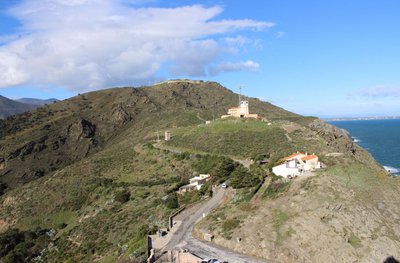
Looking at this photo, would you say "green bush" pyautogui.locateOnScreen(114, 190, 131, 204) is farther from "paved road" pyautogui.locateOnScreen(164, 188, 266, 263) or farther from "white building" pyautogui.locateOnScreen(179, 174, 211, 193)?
"paved road" pyautogui.locateOnScreen(164, 188, 266, 263)

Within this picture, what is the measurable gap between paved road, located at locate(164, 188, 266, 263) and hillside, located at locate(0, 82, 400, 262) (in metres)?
0.89

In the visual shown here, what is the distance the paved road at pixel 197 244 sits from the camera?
24859 mm

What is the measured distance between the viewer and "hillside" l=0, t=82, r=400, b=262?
1094 inches

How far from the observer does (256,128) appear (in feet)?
217

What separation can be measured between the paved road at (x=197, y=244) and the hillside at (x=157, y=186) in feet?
2.92

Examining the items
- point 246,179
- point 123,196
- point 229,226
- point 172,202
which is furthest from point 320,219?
point 123,196

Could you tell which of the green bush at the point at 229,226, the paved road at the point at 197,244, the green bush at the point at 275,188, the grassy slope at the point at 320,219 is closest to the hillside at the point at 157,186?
the grassy slope at the point at 320,219

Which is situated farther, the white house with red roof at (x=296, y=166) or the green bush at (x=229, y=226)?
the white house with red roof at (x=296, y=166)

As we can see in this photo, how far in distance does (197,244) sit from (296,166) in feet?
45.7

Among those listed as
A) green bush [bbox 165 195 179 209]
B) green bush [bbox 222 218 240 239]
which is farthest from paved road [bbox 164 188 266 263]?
green bush [bbox 165 195 179 209]

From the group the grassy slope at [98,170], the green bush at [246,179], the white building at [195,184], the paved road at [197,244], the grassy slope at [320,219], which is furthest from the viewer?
the white building at [195,184]

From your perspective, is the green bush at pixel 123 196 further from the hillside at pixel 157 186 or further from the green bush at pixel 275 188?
the green bush at pixel 275 188

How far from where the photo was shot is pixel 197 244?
90.2ft

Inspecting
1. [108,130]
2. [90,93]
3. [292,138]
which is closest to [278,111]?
[108,130]
